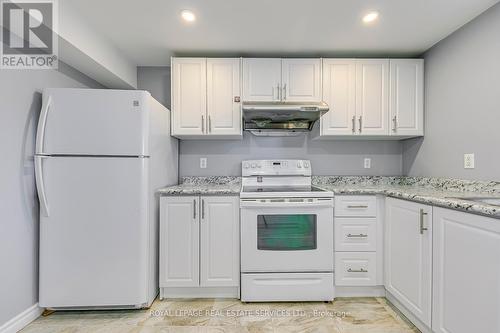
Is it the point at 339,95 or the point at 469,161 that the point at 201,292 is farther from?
the point at 469,161

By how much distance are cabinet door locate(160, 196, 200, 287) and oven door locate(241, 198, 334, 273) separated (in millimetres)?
397

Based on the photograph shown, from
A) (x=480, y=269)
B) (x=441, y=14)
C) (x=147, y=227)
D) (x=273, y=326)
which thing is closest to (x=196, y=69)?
(x=147, y=227)

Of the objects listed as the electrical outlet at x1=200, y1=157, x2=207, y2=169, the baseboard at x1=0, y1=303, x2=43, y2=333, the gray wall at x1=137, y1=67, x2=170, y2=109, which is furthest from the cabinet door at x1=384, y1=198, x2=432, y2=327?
the baseboard at x1=0, y1=303, x2=43, y2=333

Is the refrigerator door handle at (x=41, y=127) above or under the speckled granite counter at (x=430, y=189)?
above

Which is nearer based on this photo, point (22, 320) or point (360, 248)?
point (22, 320)

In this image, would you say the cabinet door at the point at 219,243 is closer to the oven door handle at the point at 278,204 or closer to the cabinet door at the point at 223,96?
the oven door handle at the point at 278,204

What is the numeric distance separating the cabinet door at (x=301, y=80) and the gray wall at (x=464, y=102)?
1040 mm

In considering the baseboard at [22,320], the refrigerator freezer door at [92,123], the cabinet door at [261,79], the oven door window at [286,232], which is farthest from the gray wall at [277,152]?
the baseboard at [22,320]

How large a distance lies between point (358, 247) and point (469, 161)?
1.07 metres

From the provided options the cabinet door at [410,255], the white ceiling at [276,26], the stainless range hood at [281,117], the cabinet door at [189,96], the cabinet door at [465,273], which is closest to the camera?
the cabinet door at [465,273]

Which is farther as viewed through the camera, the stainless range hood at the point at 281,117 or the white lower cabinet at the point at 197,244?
the stainless range hood at the point at 281,117

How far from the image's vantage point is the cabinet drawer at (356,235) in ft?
6.97

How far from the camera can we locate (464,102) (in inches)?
78.4

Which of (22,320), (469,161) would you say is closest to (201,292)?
(22,320)
